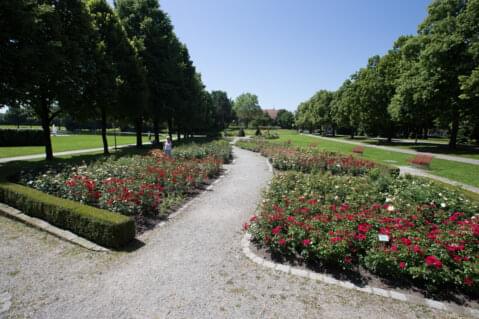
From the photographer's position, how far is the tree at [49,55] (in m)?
11.1

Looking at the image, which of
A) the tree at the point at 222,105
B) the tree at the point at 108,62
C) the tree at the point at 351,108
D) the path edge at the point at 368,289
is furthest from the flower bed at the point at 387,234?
the tree at the point at 222,105

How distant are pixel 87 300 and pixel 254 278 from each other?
2.75 m

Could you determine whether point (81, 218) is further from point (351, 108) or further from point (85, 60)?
point (351, 108)

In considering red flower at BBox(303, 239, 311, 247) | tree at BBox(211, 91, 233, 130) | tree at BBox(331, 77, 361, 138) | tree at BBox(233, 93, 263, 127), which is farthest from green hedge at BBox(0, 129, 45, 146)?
tree at BBox(233, 93, 263, 127)

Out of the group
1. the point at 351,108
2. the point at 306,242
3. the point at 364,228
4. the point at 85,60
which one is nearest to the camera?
the point at 306,242

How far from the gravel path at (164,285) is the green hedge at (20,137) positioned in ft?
87.3

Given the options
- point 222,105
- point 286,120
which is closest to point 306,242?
point 222,105

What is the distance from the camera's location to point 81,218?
5605 mm

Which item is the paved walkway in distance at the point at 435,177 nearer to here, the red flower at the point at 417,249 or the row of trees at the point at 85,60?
the red flower at the point at 417,249

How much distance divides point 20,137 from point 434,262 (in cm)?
3518

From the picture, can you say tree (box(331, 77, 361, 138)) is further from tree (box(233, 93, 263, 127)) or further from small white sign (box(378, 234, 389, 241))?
tree (box(233, 93, 263, 127))

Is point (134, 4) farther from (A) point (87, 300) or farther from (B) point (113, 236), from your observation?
(A) point (87, 300)

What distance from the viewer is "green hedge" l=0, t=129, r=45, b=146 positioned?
81.8ft

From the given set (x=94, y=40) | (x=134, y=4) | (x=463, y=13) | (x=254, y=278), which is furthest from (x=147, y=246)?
(x=463, y=13)
